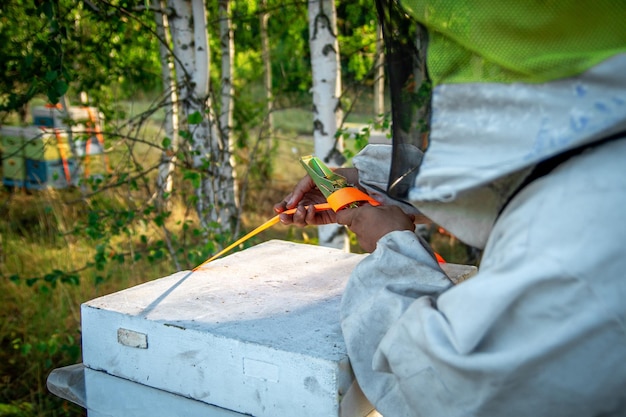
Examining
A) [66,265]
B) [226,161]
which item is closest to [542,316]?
[226,161]

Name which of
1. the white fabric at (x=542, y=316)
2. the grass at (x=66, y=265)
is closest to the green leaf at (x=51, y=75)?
the grass at (x=66, y=265)

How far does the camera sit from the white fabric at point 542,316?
2.93 feet

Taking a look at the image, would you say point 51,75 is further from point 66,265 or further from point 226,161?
point 66,265

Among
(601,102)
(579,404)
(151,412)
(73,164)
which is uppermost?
(601,102)

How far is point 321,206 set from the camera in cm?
150

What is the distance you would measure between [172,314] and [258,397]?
10.6 inches

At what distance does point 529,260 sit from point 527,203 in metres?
0.09

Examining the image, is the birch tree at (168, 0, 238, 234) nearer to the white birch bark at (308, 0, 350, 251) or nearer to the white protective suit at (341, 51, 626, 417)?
the white birch bark at (308, 0, 350, 251)

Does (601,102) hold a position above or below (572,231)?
above

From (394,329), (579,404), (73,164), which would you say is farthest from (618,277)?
(73,164)

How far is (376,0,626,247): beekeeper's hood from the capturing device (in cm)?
90

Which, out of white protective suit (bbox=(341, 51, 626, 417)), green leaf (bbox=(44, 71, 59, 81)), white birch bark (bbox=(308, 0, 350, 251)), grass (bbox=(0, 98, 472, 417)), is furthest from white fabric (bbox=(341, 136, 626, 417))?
white birch bark (bbox=(308, 0, 350, 251))

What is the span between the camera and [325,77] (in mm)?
3256

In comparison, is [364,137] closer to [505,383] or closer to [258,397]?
[258,397]
